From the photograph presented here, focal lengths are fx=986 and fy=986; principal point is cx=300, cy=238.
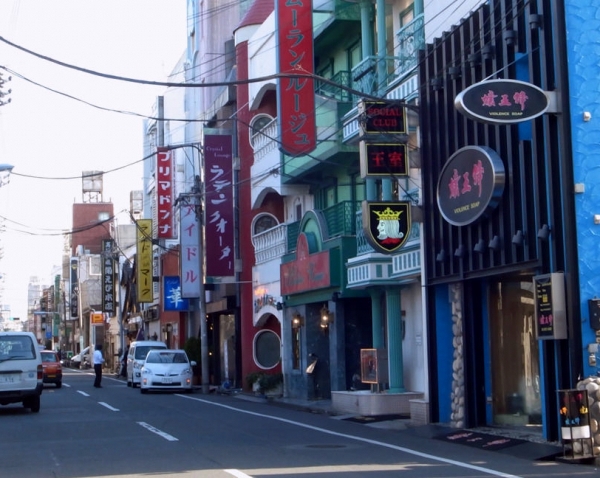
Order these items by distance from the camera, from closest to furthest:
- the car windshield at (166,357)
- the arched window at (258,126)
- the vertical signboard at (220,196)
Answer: the arched window at (258,126) → the car windshield at (166,357) → the vertical signboard at (220,196)

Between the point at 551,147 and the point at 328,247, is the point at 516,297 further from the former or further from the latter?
the point at 328,247

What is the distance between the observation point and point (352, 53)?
28.5m

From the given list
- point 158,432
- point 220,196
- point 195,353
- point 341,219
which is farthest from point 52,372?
point 158,432

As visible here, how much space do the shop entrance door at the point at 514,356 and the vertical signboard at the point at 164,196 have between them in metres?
31.2

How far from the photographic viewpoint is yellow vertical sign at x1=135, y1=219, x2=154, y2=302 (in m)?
53.8

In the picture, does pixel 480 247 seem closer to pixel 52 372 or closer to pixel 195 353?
pixel 52 372

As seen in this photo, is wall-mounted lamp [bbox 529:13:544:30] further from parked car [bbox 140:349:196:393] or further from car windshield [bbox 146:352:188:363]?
car windshield [bbox 146:352:188:363]

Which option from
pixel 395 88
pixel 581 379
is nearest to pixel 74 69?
pixel 581 379

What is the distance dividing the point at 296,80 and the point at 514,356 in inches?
450

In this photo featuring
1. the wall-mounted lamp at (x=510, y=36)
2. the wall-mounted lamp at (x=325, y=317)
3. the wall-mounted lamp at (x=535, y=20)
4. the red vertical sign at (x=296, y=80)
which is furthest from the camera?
the wall-mounted lamp at (x=325, y=317)

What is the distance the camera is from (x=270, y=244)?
111ft

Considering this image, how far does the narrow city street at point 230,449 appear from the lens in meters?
13.1

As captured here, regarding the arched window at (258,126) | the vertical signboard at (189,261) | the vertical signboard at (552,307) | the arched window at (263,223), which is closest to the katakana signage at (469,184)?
the vertical signboard at (552,307)

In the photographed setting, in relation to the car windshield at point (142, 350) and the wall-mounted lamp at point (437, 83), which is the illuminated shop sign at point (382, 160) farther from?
the car windshield at point (142, 350)
